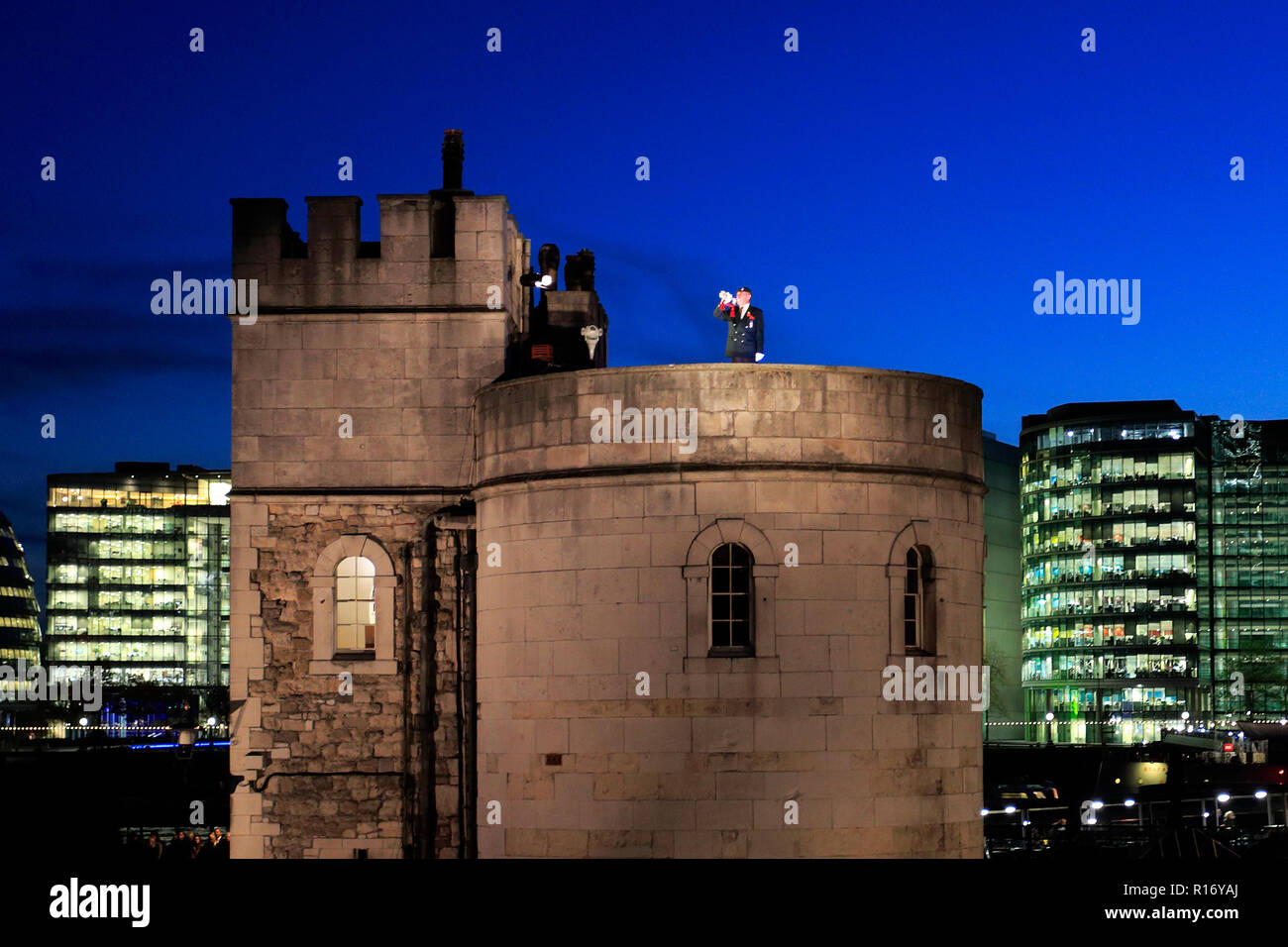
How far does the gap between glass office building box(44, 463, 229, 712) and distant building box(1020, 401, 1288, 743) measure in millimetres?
92941

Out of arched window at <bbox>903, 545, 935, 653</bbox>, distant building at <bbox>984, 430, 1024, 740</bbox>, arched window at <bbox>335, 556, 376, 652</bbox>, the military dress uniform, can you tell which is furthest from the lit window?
distant building at <bbox>984, 430, 1024, 740</bbox>

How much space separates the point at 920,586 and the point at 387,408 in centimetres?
979

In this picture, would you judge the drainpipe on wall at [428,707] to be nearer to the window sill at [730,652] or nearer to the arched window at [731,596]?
the arched window at [731,596]

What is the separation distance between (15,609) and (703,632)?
585 feet

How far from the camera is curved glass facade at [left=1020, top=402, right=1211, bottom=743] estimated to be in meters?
152

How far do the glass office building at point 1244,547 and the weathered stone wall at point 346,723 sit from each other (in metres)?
138

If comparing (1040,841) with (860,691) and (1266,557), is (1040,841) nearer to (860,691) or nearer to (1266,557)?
(860,691)

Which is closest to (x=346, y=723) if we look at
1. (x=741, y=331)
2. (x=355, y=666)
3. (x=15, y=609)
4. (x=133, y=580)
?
(x=355, y=666)

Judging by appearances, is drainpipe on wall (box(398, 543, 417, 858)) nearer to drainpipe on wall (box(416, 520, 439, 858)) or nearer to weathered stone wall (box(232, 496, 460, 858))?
weathered stone wall (box(232, 496, 460, 858))

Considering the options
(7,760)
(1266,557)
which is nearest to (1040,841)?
(7,760)

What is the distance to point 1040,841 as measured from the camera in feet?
117

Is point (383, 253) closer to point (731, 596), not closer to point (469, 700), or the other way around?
point (469, 700)

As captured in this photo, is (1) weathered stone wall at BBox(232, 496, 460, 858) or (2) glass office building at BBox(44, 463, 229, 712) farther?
(2) glass office building at BBox(44, 463, 229, 712)

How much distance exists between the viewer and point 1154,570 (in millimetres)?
153375
